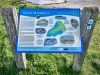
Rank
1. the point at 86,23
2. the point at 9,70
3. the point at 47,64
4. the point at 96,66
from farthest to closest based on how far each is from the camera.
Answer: the point at 96,66 < the point at 47,64 < the point at 9,70 < the point at 86,23

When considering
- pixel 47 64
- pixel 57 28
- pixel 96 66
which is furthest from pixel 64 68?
pixel 57 28

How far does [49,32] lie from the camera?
12.5 feet

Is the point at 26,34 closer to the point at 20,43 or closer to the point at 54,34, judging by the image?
the point at 20,43

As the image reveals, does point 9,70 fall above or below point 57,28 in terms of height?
below

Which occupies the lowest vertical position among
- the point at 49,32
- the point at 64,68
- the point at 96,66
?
the point at 96,66

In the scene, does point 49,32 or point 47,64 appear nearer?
point 49,32

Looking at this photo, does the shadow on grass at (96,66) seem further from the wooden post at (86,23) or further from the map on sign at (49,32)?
the map on sign at (49,32)

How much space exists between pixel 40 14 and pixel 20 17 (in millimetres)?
405

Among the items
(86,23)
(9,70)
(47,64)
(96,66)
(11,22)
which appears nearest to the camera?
(11,22)

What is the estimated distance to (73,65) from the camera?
4.56 metres

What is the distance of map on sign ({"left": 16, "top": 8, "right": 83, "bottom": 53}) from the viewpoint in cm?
377

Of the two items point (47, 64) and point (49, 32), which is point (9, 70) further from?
point (49, 32)

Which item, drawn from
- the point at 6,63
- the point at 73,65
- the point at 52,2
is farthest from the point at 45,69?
the point at 52,2

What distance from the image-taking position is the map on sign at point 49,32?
12.4 feet
